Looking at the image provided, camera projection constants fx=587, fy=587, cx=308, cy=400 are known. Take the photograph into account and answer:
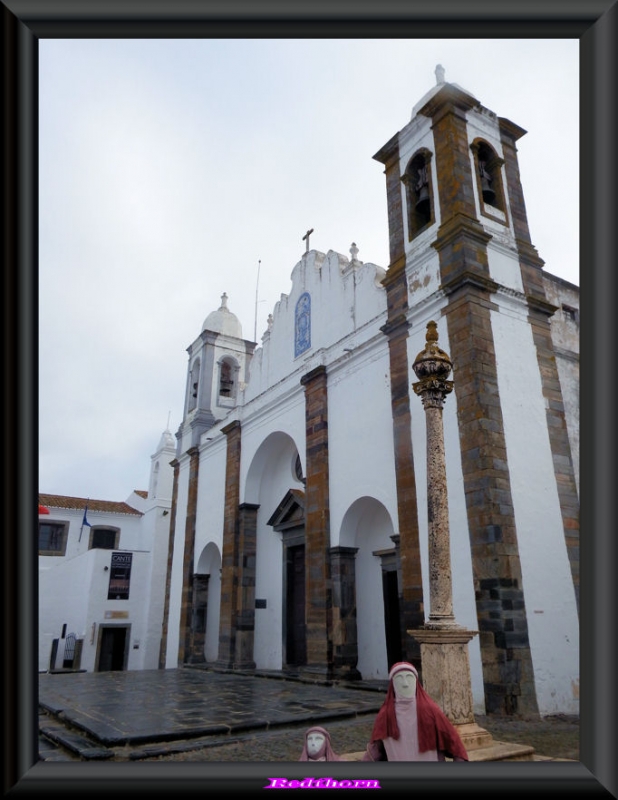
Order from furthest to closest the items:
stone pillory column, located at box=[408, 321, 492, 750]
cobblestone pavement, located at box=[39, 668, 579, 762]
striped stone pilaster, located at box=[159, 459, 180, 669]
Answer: striped stone pilaster, located at box=[159, 459, 180, 669] → cobblestone pavement, located at box=[39, 668, 579, 762] → stone pillory column, located at box=[408, 321, 492, 750]

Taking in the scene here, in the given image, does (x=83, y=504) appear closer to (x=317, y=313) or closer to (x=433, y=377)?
(x=317, y=313)

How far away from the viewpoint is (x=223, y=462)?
17578 mm

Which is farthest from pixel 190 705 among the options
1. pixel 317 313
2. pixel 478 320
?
pixel 317 313

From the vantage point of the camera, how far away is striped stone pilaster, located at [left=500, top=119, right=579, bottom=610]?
9.14 meters

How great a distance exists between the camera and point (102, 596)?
22.4m

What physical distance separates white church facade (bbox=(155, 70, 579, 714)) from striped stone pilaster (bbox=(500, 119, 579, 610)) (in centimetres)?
3

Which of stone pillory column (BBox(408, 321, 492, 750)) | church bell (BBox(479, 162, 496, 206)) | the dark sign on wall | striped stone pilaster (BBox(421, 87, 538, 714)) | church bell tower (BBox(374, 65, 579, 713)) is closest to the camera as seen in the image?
stone pillory column (BBox(408, 321, 492, 750))

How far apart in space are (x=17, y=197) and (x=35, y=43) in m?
0.59

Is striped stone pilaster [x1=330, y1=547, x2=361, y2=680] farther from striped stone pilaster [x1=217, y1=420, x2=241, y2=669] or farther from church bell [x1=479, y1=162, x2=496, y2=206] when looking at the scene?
church bell [x1=479, y1=162, x2=496, y2=206]

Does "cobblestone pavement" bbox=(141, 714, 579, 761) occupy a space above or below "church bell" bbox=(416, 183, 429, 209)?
below

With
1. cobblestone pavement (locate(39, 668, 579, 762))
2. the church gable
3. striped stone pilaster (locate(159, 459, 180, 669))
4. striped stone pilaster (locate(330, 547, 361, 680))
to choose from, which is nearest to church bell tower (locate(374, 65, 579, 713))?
the church gable

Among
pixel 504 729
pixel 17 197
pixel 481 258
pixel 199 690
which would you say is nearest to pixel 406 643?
pixel 504 729

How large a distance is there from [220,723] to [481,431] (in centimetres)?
513
